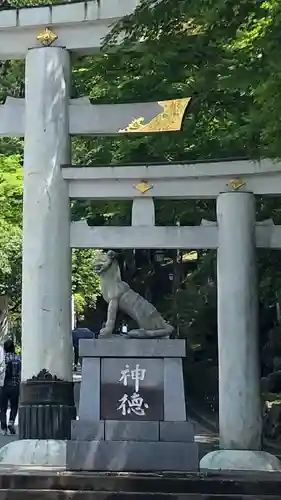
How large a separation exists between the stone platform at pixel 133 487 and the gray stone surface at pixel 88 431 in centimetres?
86

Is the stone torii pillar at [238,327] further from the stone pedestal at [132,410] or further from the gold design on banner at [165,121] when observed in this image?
the gold design on banner at [165,121]

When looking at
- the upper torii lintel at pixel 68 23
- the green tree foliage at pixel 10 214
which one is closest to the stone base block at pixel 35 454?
the upper torii lintel at pixel 68 23

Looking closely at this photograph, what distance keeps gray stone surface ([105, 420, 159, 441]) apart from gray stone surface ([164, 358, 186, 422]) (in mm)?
252

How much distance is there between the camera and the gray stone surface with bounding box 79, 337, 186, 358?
367 inches

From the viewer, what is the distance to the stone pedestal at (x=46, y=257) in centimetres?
1002

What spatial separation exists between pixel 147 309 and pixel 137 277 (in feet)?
40.2

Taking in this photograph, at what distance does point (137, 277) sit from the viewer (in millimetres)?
22016

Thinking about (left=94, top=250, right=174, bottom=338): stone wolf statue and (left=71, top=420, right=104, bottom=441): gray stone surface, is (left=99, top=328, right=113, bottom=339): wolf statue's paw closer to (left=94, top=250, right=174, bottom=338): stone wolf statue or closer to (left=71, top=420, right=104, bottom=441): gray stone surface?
(left=94, top=250, right=174, bottom=338): stone wolf statue

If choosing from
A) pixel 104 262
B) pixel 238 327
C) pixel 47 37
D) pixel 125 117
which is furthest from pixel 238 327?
pixel 47 37

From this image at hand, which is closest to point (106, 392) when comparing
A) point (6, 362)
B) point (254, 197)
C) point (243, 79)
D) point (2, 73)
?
point (254, 197)

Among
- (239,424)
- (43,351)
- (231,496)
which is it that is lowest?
(231,496)

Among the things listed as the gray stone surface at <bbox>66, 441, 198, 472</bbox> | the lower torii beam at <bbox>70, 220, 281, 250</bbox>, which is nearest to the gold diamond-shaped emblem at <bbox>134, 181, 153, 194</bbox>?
the lower torii beam at <bbox>70, 220, 281, 250</bbox>

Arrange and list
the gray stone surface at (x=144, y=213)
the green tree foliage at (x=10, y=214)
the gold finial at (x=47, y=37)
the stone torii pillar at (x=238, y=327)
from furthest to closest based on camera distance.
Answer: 1. the green tree foliage at (x=10, y=214)
2. the gold finial at (x=47, y=37)
3. the gray stone surface at (x=144, y=213)
4. the stone torii pillar at (x=238, y=327)

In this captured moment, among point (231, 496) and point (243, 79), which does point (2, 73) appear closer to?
point (243, 79)
